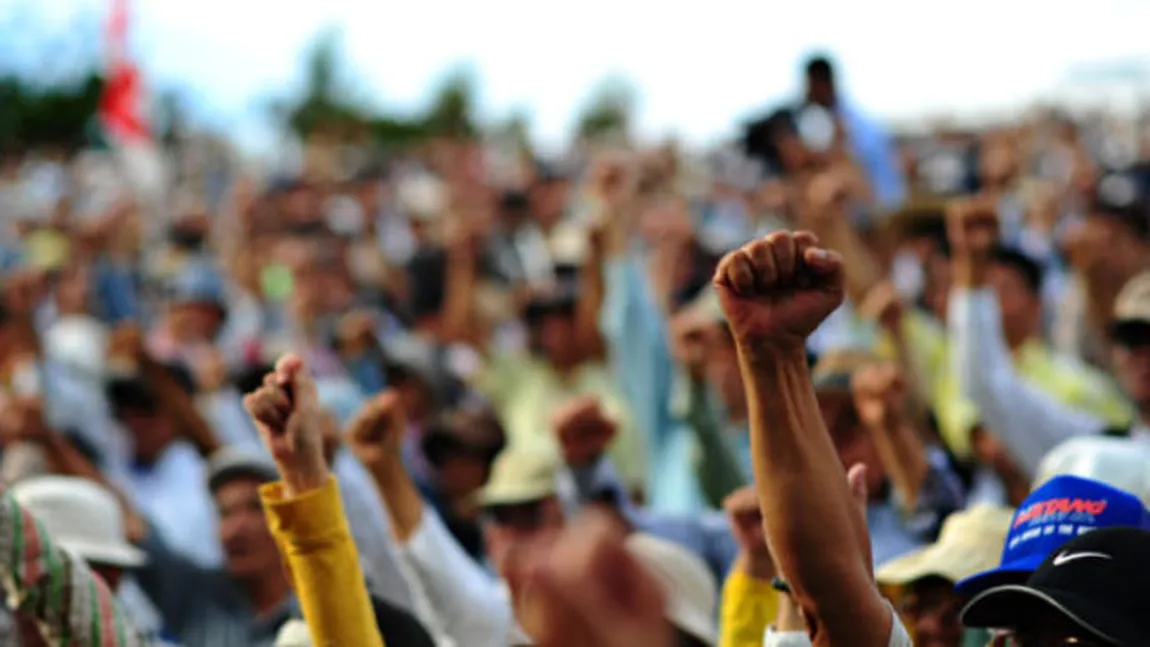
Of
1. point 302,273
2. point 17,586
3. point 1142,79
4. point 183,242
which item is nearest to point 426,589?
point 17,586

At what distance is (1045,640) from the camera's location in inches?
83.7

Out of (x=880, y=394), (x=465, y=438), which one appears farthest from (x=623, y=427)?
(x=880, y=394)

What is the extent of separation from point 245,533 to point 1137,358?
2.58 m

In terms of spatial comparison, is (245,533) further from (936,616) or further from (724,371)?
(936,616)

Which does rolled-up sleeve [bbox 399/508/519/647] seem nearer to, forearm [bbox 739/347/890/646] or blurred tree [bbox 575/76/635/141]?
forearm [bbox 739/347/890/646]

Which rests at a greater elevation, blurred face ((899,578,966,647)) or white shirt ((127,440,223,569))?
white shirt ((127,440,223,569))

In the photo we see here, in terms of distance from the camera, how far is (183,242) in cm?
1015

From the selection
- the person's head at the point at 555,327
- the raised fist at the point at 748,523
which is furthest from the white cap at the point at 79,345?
the raised fist at the point at 748,523

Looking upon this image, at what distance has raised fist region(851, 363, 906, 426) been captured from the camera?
3.65 metres

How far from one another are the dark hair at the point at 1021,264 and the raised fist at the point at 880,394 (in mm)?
2068

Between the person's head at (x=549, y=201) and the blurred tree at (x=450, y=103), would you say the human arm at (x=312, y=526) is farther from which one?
the blurred tree at (x=450, y=103)

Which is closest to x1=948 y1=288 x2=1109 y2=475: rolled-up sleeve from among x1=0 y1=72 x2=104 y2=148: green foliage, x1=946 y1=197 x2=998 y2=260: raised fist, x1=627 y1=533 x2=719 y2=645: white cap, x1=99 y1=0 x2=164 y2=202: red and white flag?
x1=946 y1=197 x2=998 y2=260: raised fist

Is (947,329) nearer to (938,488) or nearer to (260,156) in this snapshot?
(938,488)

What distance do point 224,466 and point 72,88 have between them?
762 inches
